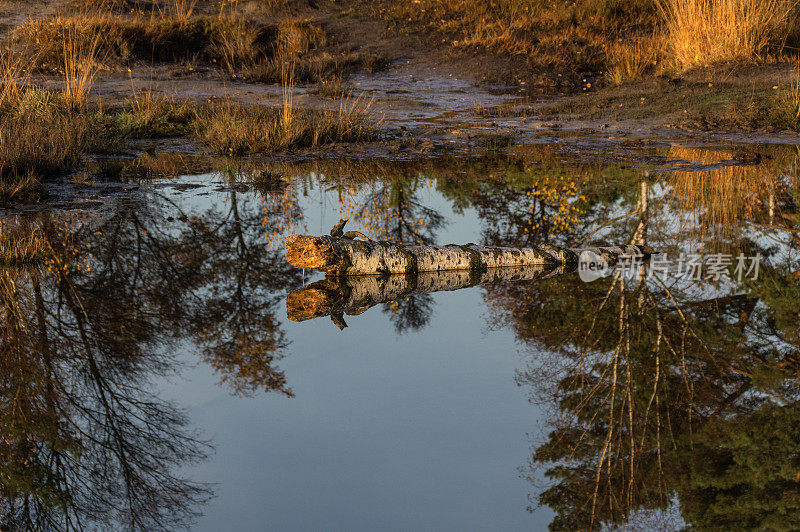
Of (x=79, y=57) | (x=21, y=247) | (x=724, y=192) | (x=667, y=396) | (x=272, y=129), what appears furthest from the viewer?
(x=79, y=57)

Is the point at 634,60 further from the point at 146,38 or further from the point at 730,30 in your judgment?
the point at 146,38

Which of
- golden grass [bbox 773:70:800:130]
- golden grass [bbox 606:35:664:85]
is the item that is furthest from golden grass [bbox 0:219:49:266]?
golden grass [bbox 606:35:664:85]

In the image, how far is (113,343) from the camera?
596 cm

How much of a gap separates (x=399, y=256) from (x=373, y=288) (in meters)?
0.46

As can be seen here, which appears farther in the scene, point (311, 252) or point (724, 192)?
point (724, 192)

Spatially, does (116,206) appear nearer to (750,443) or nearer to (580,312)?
(580,312)

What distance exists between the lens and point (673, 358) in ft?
19.3

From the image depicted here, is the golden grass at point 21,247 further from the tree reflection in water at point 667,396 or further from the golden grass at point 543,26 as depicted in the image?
the golden grass at point 543,26

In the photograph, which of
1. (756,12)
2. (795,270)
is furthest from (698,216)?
(756,12)

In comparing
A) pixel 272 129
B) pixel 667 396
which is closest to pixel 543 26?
pixel 272 129

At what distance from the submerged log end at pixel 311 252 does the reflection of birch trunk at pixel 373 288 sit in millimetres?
199

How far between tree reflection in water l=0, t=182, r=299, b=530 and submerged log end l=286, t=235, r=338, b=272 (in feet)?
1.03

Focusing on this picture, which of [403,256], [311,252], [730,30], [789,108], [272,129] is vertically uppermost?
[730,30]

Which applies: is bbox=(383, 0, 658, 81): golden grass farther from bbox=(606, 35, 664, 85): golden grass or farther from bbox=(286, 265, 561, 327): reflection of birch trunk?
bbox=(286, 265, 561, 327): reflection of birch trunk
